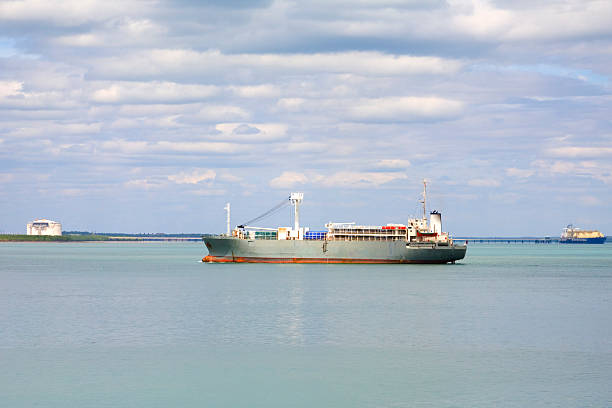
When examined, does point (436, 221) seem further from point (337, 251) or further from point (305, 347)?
point (305, 347)

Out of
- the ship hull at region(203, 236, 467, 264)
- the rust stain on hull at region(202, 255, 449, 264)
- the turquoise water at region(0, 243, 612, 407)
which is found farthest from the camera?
the rust stain on hull at region(202, 255, 449, 264)

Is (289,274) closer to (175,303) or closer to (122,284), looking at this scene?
(122,284)

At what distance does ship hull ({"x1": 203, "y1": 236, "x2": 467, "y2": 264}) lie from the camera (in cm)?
12556

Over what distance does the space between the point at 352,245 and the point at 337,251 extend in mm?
2843

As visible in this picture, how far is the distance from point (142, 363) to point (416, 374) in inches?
534

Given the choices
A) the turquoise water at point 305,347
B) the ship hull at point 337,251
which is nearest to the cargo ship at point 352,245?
the ship hull at point 337,251

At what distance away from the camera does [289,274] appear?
109312 mm

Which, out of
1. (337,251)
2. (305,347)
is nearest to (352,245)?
(337,251)

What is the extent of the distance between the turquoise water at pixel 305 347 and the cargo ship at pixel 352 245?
42.3 m

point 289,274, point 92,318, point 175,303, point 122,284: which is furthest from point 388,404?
point 289,274

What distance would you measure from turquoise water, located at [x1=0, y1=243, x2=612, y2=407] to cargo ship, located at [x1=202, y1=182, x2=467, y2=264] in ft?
139

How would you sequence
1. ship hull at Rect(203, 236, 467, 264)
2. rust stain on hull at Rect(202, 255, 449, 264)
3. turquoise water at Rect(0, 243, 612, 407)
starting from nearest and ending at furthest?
turquoise water at Rect(0, 243, 612, 407) < ship hull at Rect(203, 236, 467, 264) < rust stain on hull at Rect(202, 255, 449, 264)

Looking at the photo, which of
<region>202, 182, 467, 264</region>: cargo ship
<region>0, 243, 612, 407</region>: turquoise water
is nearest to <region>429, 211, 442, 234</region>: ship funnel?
<region>202, 182, 467, 264</region>: cargo ship

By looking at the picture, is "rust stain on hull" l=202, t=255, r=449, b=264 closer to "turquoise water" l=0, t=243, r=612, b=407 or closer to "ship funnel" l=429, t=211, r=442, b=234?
"ship funnel" l=429, t=211, r=442, b=234
